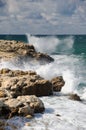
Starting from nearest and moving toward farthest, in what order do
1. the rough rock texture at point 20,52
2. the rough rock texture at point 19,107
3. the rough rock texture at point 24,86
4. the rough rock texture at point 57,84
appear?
the rough rock texture at point 19,107 < the rough rock texture at point 24,86 < the rough rock texture at point 57,84 < the rough rock texture at point 20,52

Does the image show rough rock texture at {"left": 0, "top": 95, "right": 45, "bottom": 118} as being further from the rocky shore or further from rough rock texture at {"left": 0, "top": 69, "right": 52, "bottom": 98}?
rough rock texture at {"left": 0, "top": 69, "right": 52, "bottom": 98}

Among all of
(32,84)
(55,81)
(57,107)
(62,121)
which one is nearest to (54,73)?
(55,81)

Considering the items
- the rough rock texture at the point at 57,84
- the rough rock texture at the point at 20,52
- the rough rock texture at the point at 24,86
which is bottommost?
the rough rock texture at the point at 20,52

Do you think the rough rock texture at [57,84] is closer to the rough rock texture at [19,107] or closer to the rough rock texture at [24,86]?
the rough rock texture at [24,86]

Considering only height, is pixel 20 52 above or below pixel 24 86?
below

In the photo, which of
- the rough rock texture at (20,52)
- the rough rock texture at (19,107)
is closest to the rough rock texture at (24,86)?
the rough rock texture at (19,107)

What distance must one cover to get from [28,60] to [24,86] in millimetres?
22478

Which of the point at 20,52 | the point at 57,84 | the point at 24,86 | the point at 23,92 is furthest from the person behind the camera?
the point at 20,52

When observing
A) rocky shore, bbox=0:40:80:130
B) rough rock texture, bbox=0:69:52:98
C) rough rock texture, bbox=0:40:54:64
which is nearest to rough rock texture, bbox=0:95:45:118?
rocky shore, bbox=0:40:80:130

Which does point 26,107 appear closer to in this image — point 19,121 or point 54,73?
point 19,121

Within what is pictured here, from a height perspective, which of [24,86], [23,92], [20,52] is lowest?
[20,52]

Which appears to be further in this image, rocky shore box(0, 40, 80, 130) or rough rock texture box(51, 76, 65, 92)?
rough rock texture box(51, 76, 65, 92)

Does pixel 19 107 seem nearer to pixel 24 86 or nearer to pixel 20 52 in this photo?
pixel 24 86

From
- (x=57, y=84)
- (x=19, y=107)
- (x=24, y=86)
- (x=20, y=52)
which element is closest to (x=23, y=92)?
(x=24, y=86)
